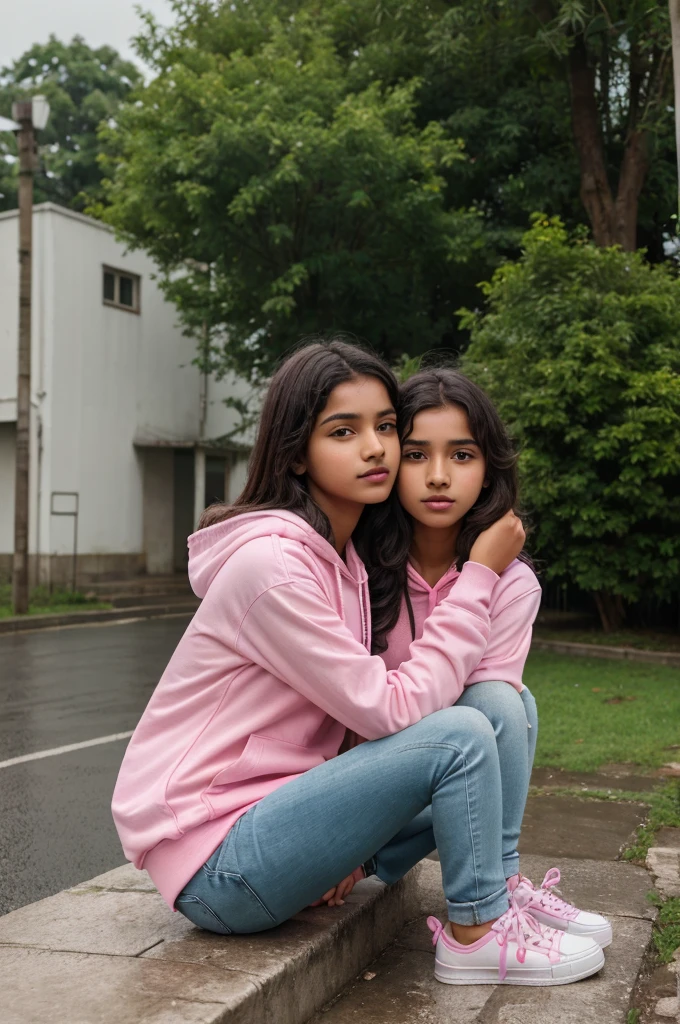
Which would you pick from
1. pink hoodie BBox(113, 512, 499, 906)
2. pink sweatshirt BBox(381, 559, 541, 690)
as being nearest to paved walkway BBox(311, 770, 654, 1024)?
pink hoodie BBox(113, 512, 499, 906)

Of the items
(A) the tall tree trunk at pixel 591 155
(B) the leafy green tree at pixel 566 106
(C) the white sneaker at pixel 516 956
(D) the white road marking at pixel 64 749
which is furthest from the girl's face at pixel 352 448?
(A) the tall tree trunk at pixel 591 155

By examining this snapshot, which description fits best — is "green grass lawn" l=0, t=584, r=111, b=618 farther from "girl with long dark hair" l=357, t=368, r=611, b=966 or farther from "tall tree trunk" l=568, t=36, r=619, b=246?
"girl with long dark hair" l=357, t=368, r=611, b=966

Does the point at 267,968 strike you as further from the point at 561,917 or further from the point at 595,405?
the point at 595,405

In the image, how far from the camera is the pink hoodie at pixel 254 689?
2.30 meters

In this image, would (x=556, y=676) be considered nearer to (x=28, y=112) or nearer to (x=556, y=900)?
(x=556, y=900)

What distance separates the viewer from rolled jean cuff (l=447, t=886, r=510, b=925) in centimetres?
241

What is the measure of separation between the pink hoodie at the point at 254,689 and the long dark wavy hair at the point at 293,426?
0.28ft

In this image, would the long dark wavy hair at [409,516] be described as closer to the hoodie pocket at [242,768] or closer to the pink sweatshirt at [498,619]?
the pink sweatshirt at [498,619]

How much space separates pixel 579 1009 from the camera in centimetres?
240

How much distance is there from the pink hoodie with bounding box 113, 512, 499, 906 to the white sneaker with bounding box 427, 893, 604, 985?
0.54 meters

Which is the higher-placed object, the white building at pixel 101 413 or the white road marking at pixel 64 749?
the white building at pixel 101 413

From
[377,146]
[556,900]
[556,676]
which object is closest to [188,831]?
[556,900]

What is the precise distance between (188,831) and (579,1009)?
98cm

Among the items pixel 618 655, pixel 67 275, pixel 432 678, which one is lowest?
pixel 618 655
